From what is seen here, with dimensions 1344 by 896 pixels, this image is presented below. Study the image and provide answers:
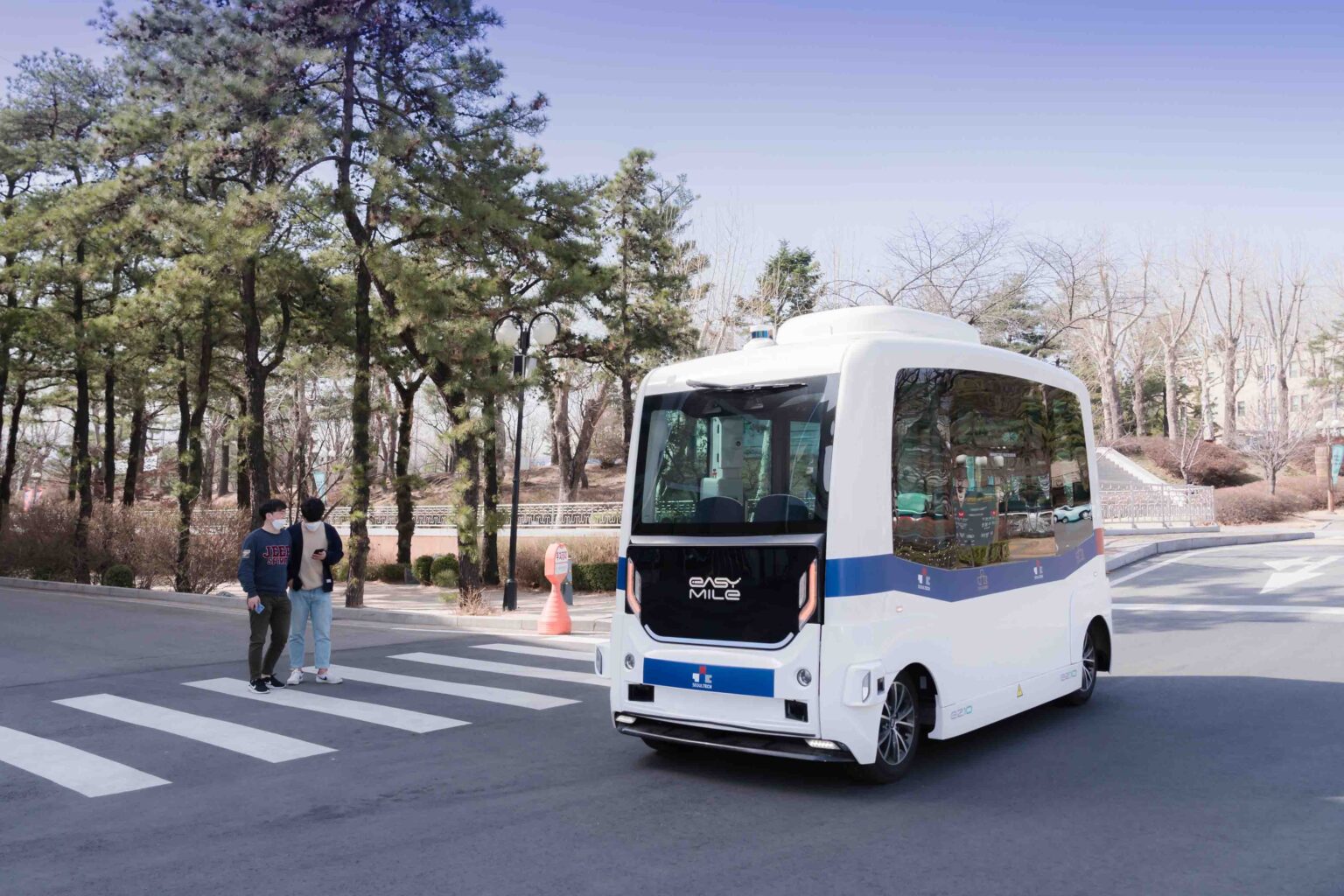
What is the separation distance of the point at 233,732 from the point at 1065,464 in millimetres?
7199

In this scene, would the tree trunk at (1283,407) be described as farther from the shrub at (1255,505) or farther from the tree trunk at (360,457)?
the tree trunk at (360,457)

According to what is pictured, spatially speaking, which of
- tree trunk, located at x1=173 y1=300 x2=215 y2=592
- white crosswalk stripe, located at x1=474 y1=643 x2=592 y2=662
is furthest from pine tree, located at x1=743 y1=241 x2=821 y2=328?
white crosswalk stripe, located at x1=474 y1=643 x2=592 y2=662

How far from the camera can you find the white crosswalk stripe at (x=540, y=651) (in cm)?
1262

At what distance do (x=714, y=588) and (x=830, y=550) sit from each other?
844 mm

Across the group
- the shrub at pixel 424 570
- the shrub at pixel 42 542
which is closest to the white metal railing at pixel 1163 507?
the shrub at pixel 424 570

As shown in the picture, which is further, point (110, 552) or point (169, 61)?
point (110, 552)

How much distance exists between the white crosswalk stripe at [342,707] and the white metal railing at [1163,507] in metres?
31.4

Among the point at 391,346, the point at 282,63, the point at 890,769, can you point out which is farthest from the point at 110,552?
the point at 890,769

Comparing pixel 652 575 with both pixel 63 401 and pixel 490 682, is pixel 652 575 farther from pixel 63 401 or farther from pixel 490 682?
pixel 63 401

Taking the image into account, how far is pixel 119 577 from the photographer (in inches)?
961

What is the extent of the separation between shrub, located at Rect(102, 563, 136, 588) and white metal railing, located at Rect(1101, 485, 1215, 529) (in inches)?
1176

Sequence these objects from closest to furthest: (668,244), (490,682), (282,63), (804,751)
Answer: (804,751), (490,682), (282,63), (668,244)

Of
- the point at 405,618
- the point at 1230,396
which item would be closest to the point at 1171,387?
the point at 1230,396

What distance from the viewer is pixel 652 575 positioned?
6.93 meters
